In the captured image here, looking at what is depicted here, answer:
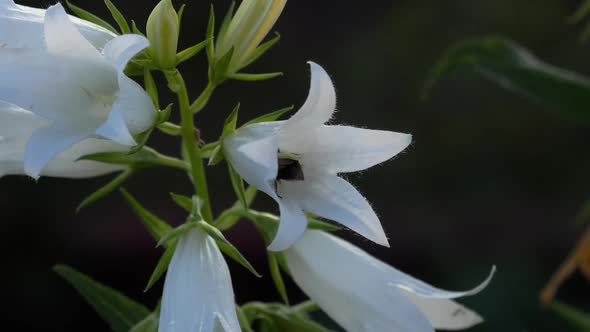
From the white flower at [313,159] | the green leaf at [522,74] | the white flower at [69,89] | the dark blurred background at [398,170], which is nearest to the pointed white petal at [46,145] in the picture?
the white flower at [69,89]

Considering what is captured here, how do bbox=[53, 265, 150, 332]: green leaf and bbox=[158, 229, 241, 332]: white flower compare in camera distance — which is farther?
bbox=[53, 265, 150, 332]: green leaf

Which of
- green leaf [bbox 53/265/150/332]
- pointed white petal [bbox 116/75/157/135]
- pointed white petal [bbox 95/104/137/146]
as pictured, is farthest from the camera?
green leaf [bbox 53/265/150/332]

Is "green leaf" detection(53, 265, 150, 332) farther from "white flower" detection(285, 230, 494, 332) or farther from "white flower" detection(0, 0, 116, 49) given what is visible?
"white flower" detection(0, 0, 116, 49)

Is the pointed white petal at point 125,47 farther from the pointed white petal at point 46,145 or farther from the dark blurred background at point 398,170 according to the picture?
the dark blurred background at point 398,170

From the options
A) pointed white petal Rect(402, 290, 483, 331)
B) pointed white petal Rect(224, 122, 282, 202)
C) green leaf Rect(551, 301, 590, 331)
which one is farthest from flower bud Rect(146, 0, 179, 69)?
green leaf Rect(551, 301, 590, 331)

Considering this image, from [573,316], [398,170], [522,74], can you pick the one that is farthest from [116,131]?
[398,170]

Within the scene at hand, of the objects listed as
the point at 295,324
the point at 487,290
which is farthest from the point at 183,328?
the point at 487,290
